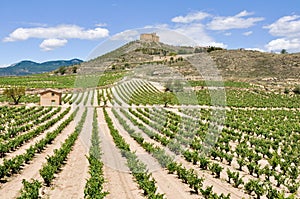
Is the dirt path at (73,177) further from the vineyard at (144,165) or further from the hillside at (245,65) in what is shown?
the hillside at (245,65)

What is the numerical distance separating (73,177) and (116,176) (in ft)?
5.40

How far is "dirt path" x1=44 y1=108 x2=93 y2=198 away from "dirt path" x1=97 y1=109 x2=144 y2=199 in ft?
2.89

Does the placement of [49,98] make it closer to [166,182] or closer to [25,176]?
[25,176]

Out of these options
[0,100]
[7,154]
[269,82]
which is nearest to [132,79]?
[0,100]

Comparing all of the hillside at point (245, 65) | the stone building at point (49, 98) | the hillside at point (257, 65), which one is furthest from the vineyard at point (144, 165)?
the hillside at point (257, 65)

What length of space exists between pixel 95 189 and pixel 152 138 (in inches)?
472

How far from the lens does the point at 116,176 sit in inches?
524

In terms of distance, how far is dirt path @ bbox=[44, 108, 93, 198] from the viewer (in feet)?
36.9

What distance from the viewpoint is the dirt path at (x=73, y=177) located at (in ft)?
36.9

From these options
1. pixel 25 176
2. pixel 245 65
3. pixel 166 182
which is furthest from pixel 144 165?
pixel 245 65

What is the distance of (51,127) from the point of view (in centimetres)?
2598

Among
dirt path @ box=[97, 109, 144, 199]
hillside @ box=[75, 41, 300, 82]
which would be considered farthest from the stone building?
hillside @ box=[75, 41, 300, 82]

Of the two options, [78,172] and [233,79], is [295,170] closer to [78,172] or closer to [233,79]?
[78,172]

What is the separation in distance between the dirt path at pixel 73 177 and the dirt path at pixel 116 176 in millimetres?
880
